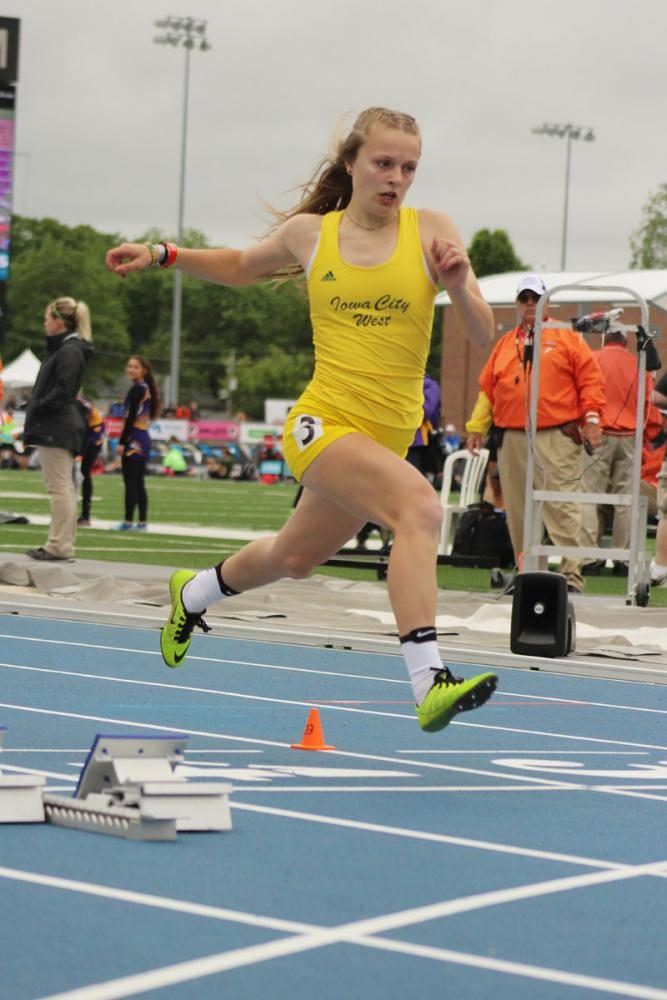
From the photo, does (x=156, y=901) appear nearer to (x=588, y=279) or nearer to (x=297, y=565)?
(x=297, y=565)

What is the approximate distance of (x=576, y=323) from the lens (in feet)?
44.7

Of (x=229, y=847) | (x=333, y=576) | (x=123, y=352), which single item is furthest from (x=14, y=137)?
(x=123, y=352)

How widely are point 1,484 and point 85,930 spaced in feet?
111

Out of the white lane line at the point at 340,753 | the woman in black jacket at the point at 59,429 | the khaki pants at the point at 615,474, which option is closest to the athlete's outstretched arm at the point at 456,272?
the white lane line at the point at 340,753

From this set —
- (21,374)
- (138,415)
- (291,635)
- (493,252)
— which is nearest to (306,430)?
(291,635)

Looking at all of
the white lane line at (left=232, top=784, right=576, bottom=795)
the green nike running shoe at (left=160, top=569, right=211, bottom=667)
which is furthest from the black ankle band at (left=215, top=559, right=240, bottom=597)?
the white lane line at (left=232, top=784, right=576, bottom=795)

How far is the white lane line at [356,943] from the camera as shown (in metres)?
3.65

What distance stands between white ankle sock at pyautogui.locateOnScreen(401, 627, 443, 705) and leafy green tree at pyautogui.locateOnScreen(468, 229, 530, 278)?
108457 mm

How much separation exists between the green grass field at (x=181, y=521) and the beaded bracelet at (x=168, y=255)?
7.53 m

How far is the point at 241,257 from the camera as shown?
7598 mm

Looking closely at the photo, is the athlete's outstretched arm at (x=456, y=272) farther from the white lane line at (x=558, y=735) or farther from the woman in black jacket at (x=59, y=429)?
the woman in black jacket at (x=59, y=429)

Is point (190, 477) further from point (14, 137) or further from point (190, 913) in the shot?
point (190, 913)

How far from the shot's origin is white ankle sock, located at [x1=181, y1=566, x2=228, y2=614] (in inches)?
311

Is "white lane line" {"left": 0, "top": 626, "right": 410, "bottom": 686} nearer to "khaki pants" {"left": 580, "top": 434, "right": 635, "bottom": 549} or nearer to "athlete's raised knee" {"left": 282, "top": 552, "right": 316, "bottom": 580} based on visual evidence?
"athlete's raised knee" {"left": 282, "top": 552, "right": 316, "bottom": 580}
